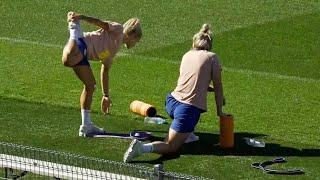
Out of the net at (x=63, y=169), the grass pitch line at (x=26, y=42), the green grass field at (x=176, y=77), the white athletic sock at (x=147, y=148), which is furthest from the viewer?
the grass pitch line at (x=26, y=42)

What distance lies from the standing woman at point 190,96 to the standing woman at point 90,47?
0.85 m

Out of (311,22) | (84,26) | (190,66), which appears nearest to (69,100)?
(190,66)

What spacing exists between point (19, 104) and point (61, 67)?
237 cm

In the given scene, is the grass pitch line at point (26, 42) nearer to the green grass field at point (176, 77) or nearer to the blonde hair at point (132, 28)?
the green grass field at point (176, 77)

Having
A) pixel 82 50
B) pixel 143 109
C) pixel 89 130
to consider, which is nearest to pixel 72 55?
pixel 82 50

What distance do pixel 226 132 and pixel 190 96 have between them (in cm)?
62

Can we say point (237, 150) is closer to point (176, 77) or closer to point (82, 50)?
point (82, 50)

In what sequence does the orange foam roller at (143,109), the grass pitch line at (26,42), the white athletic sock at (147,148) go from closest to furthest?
1. the white athletic sock at (147,148)
2. the orange foam roller at (143,109)
3. the grass pitch line at (26,42)

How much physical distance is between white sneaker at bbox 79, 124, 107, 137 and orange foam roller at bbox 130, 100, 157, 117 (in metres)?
0.86

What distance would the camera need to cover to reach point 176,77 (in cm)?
1499

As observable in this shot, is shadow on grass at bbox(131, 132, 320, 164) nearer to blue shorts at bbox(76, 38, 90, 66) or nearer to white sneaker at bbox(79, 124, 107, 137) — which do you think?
white sneaker at bbox(79, 124, 107, 137)

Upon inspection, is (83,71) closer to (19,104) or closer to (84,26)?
(19,104)

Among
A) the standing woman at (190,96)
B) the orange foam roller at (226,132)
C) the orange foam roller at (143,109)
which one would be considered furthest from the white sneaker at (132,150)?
the orange foam roller at (143,109)

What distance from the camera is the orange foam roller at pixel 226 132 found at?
1110 centimetres
